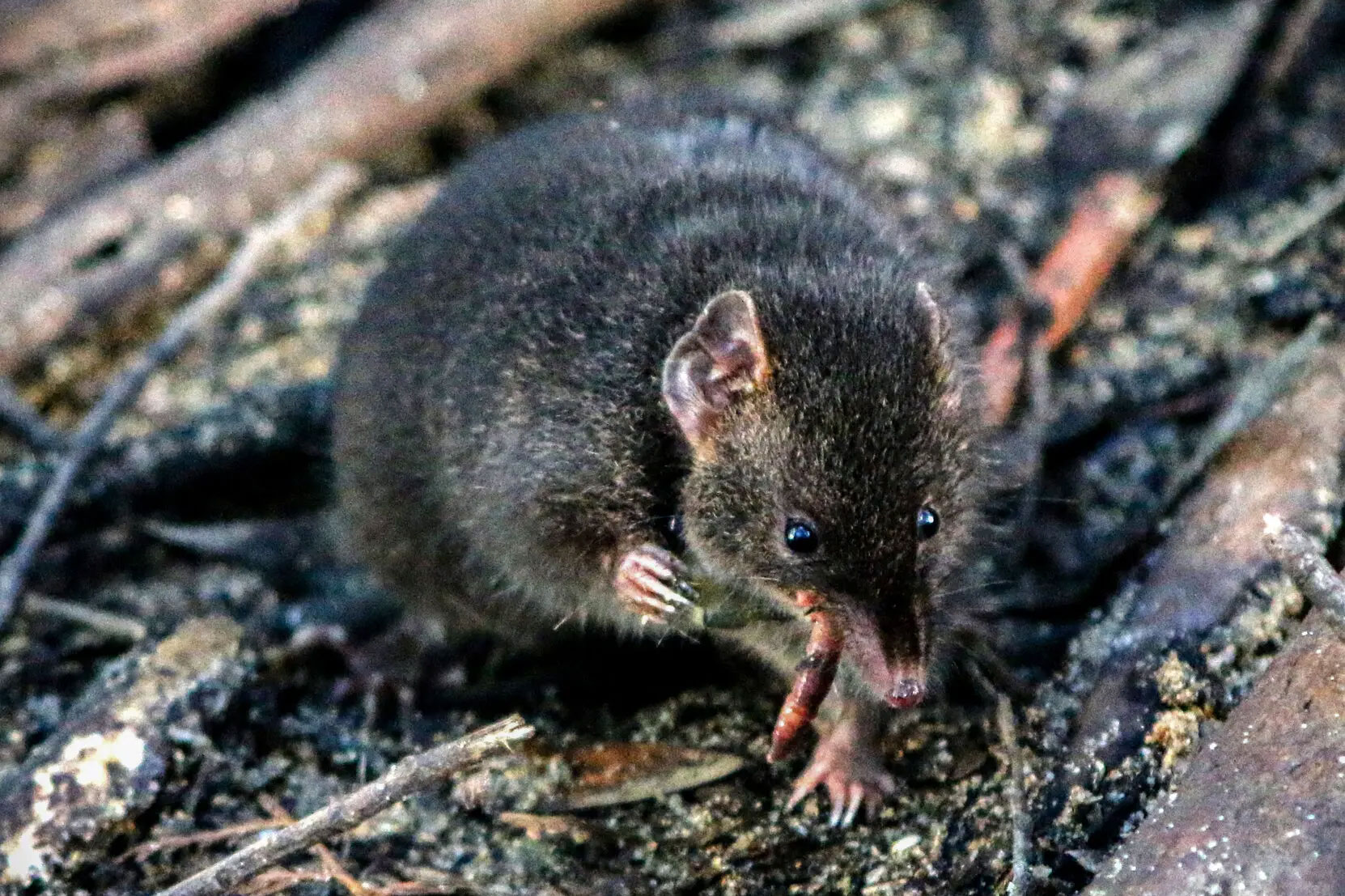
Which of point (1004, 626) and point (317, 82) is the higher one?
point (317, 82)

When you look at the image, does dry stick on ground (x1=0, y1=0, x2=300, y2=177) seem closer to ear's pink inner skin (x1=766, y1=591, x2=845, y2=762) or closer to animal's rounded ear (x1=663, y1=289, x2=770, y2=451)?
animal's rounded ear (x1=663, y1=289, x2=770, y2=451)

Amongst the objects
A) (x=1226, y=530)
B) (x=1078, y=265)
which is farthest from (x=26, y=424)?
(x=1226, y=530)

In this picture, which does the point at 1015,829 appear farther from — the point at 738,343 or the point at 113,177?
the point at 113,177

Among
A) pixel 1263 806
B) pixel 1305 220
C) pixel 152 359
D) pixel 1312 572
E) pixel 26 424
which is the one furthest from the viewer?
pixel 26 424

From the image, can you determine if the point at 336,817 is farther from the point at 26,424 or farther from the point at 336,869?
the point at 26,424

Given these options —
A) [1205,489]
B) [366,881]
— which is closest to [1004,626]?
[1205,489]

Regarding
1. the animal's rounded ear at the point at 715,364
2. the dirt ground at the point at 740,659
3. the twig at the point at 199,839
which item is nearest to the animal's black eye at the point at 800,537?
the animal's rounded ear at the point at 715,364
